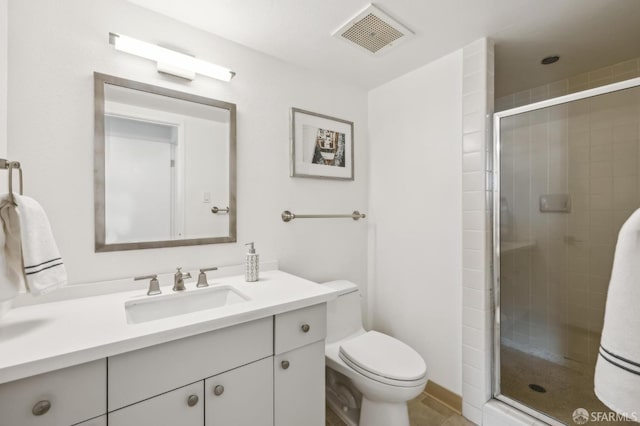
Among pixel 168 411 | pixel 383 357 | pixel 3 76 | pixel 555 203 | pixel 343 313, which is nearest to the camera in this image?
pixel 168 411

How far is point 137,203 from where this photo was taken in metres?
1.30

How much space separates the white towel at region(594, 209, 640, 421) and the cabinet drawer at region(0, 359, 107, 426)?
125cm

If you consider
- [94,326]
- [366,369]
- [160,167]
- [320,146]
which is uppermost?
[320,146]

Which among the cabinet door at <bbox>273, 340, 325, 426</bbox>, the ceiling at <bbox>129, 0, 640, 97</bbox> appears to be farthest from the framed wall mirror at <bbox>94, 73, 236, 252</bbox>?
the cabinet door at <bbox>273, 340, 325, 426</bbox>

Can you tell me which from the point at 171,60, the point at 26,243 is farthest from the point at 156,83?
the point at 26,243

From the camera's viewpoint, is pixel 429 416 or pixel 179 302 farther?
pixel 429 416

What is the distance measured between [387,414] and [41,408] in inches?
51.4

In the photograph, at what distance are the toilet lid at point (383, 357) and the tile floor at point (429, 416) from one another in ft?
1.40

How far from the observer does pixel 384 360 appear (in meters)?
1.44

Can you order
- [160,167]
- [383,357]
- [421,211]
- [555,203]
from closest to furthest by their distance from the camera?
[160,167], [383,357], [555,203], [421,211]

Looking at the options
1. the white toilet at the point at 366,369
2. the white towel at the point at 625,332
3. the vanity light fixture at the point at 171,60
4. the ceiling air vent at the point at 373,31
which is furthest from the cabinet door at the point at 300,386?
the ceiling air vent at the point at 373,31

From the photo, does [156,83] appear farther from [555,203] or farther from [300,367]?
[555,203]

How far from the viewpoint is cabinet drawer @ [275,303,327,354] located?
109 cm

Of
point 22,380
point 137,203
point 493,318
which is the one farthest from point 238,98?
point 493,318
